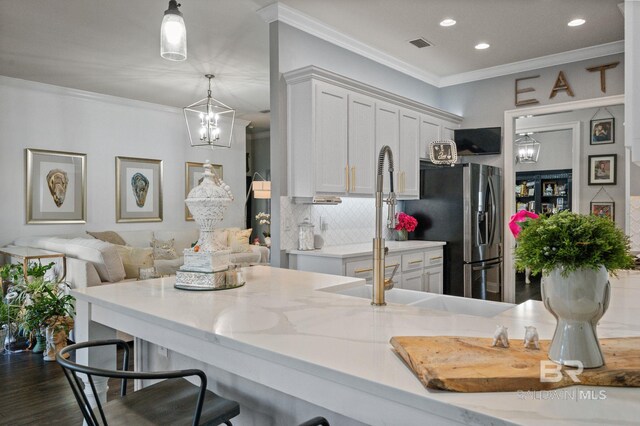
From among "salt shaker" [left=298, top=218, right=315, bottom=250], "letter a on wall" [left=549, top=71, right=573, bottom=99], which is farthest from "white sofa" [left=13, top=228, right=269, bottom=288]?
"letter a on wall" [left=549, top=71, right=573, bottom=99]

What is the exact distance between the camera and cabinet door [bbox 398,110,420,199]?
14.9 feet

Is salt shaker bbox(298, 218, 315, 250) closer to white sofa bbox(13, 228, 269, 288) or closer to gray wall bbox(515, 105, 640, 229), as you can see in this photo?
white sofa bbox(13, 228, 269, 288)

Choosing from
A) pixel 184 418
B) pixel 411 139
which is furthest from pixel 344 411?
pixel 411 139

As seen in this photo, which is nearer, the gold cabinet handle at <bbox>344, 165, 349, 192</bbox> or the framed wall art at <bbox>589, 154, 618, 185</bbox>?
the gold cabinet handle at <bbox>344, 165, 349, 192</bbox>

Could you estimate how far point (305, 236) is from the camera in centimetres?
374

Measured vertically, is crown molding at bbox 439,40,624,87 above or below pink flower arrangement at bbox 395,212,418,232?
above

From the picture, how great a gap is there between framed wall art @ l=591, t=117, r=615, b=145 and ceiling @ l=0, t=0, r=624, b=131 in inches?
56.4

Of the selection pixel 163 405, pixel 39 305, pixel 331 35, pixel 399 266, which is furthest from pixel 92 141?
pixel 163 405

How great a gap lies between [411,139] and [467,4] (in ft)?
4.69

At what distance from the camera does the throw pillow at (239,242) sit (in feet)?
20.1

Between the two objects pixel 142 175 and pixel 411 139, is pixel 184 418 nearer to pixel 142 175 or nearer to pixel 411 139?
pixel 411 139

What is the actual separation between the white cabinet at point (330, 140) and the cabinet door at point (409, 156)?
2.92 feet

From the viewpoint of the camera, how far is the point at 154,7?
354 centimetres

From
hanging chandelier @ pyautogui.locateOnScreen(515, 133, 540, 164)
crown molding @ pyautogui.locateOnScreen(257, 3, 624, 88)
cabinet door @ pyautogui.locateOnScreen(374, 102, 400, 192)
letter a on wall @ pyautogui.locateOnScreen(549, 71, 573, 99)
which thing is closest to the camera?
crown molding @ pyautogui.locateOnScreen(257, 3, 624, 88)
